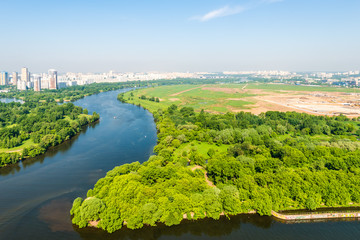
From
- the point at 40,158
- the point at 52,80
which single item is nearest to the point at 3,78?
the point at 52,80

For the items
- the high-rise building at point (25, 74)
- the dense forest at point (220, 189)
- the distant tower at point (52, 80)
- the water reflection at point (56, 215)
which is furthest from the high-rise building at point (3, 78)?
the dense forest at point (220, 189)

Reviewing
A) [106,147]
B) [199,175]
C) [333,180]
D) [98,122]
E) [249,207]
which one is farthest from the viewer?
[98,122]

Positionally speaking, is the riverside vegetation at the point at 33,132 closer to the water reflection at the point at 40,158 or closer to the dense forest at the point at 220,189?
the water reflection at the point at 40,158

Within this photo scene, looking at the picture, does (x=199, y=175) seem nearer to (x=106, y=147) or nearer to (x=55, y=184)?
(x=55, y=184)

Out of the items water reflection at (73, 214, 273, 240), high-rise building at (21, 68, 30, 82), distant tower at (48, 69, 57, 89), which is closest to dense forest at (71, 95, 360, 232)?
water reflection at (73, 214, 273, 240)

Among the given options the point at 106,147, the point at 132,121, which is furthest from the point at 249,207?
the point at 132,121

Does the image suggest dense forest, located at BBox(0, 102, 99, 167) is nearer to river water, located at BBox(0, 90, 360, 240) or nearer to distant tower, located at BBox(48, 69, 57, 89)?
river water, located at BBox(0, 90, 360, 240)

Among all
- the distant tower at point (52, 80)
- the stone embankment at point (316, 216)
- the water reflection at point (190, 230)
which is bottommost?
the water reflection at point (190, 230)

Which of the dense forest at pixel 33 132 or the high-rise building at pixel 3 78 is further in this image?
the high-rise building at pixel 3 78
